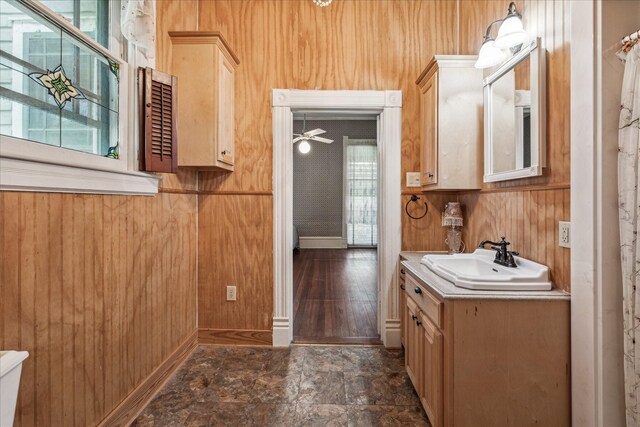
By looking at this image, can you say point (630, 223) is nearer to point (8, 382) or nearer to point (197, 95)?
point (8, 382)

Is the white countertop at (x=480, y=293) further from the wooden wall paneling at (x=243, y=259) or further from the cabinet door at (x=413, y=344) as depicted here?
the wooden wall paneling at (x=243, y=259)

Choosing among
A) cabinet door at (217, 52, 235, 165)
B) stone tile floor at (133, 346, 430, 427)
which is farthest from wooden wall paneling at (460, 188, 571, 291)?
cabinet door at (217, 52, 235, 165)

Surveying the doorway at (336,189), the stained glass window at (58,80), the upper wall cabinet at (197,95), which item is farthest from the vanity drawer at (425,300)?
the doorway at (336,189)

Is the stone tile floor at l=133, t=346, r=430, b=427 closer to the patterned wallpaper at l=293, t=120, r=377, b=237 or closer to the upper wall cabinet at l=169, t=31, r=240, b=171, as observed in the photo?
the upper wall cabinet at l=169, t=31, r=240, b=171

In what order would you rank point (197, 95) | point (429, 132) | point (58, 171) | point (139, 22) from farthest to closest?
point (429, 132) < point (197, 95) < point (139, 22) < point (58, 171)

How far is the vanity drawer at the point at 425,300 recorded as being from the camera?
4.94 feet

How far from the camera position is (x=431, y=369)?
160 centimetres

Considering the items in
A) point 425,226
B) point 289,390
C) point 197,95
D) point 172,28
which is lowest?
point 289,390

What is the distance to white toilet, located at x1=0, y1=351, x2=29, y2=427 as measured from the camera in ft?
2.46

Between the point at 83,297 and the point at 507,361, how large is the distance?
1954mm

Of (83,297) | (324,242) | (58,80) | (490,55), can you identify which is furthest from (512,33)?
(324,242)

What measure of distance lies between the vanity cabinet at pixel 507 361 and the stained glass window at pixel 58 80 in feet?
6.17

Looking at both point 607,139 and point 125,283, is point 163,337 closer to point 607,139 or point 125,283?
point 125,283

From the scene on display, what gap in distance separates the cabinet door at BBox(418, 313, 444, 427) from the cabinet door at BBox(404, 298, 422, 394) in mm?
55
